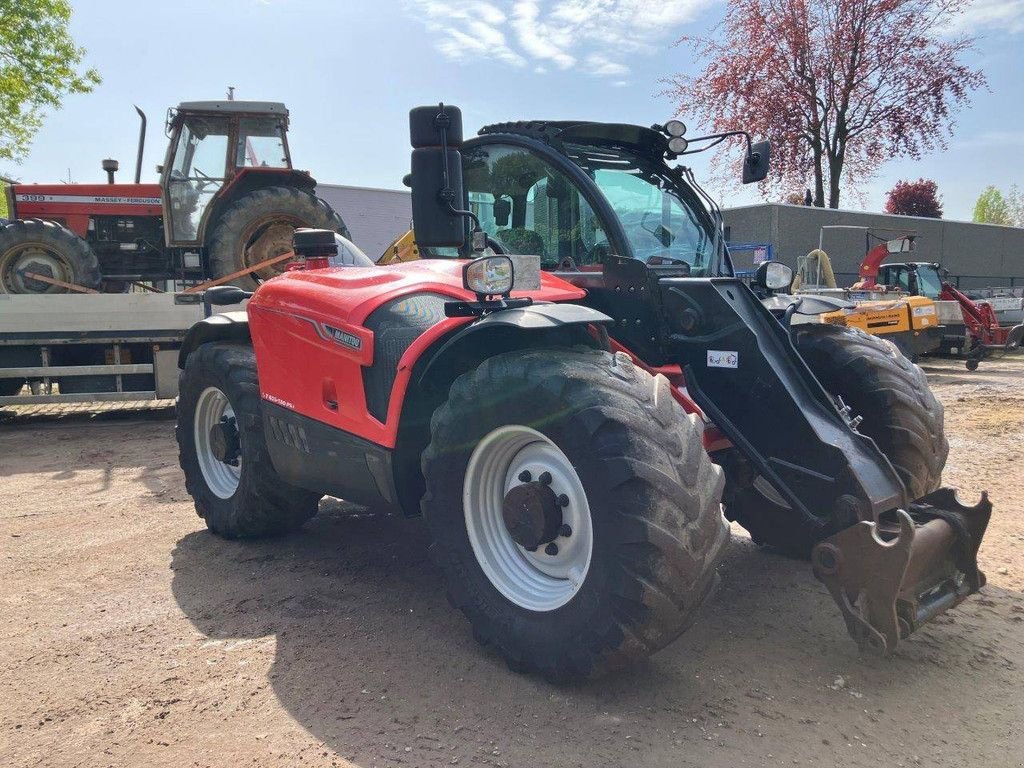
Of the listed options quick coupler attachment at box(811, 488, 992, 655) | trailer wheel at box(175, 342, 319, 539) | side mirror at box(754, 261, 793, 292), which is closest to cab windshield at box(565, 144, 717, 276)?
side mirror at box(754, 261, 793, 292)

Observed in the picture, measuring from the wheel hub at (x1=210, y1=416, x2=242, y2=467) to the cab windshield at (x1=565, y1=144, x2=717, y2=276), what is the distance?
94.7 inches

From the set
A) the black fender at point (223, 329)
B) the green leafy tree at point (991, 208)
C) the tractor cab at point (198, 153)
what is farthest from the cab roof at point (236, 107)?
the green leafy tree at point (991, 208)

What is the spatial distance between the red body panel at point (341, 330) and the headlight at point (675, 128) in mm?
1064

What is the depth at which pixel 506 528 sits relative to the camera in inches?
121

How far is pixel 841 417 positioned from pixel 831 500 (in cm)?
36

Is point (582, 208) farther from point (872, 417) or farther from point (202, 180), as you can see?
point (202, 180)

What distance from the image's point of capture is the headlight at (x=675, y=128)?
161 inches

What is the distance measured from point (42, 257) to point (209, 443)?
6.81 meters

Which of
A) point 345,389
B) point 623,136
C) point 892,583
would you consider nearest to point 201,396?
point 345,389

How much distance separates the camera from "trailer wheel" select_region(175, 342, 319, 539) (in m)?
4.36

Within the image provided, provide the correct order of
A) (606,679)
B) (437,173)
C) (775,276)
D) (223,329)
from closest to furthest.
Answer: (606,679) → (437,173) → (775,276) → (223,329)

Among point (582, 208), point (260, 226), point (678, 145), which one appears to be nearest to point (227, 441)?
point (582, 208)

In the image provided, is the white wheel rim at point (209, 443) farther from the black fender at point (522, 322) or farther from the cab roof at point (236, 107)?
the cab roof at point (236, 107)

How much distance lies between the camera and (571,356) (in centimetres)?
288
